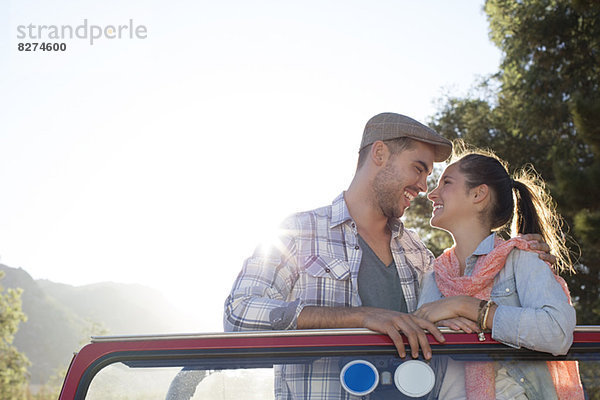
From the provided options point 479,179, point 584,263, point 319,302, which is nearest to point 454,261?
point 479,179

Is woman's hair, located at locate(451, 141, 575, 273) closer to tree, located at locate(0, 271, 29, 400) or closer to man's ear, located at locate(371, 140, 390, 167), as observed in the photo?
man's ear, located at locate(371, 140, 390, 167)

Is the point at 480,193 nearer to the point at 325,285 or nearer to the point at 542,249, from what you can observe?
the point at 542,249

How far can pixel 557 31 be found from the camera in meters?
15.2

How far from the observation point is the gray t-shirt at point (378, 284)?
3053 mm

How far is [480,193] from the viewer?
9.55ft

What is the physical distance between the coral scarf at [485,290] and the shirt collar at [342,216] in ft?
1.99

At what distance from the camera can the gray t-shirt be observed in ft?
10.0

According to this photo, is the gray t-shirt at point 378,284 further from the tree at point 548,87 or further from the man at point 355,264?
the tree at point 548,87

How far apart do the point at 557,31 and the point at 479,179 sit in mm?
13948

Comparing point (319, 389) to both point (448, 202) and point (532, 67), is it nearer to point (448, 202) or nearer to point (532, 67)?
point (448, 202)

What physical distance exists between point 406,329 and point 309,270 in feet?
3.64

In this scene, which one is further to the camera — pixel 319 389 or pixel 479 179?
pixel 479 179

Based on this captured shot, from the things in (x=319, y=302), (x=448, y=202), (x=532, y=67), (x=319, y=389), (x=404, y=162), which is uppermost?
(x=532, y=67)

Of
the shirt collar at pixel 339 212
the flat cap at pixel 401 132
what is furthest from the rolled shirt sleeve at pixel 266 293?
the flat cap at pixel 401 132
